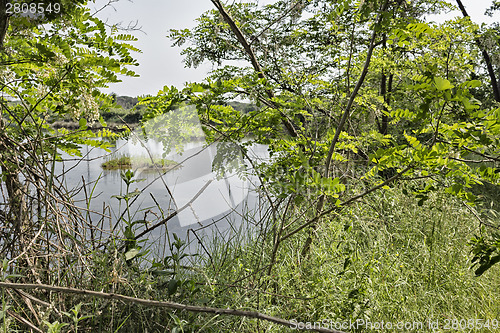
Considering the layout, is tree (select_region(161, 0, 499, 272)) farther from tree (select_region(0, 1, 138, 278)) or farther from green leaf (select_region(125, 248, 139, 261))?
green leaf (select_region(125, 248, 139, 261))

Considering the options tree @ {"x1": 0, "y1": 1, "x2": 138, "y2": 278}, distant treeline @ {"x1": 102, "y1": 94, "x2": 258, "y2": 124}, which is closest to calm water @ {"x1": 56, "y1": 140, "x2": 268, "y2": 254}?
distant treeline @ {"x1": 102, "y1": 94, "x2": 258, "y2": 124}

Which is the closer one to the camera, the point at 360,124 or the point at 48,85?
the point at 48,85

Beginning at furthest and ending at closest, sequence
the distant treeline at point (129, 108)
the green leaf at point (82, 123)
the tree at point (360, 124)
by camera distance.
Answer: the distant treeline at point (129, 108) → the green leaf at point (82, 123) → the tree at point (360, 124)

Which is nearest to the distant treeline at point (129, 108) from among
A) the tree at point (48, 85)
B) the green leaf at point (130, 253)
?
the tree at point (48, 85)

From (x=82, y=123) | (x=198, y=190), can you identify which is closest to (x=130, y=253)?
(x=82, y=123)

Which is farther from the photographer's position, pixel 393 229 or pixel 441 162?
pixel 393 229

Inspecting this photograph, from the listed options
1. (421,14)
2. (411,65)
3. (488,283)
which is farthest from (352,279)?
(421,14)

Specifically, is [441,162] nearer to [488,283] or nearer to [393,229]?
[488,283]

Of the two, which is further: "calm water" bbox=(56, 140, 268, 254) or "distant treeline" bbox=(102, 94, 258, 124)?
"calm water" bbox=(56, 140, 268, 254)

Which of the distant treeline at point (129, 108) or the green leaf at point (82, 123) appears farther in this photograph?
the distant treeline at point (129, 108)

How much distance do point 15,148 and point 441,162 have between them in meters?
1.67

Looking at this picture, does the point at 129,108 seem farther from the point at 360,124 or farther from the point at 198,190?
the point at 360,124

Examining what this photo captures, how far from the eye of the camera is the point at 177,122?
2131 millimetres

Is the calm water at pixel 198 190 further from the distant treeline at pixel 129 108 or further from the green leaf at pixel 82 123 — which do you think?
the green leaf at pixel 82 123
